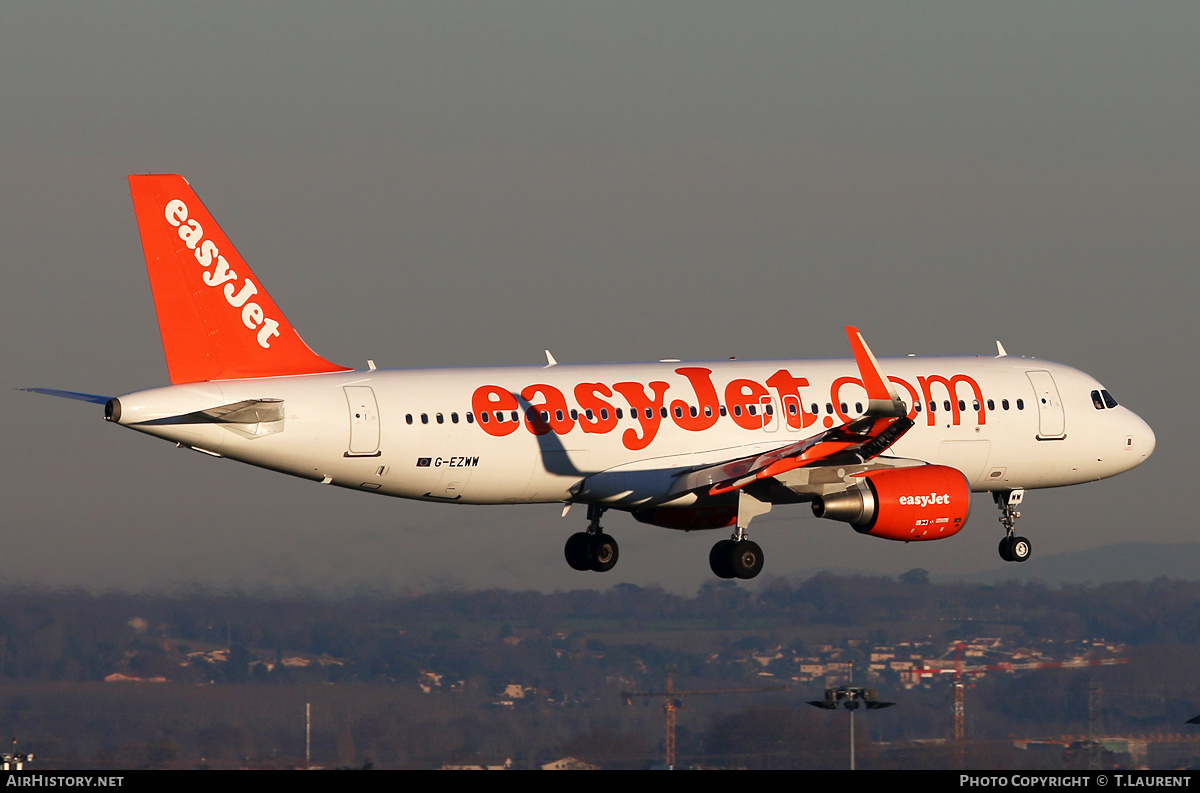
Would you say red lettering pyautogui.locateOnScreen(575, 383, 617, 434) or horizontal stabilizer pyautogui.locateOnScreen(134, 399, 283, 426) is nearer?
horizontal stabilizer pyautogui.locateOnScreen(134, 399, 283, 426)

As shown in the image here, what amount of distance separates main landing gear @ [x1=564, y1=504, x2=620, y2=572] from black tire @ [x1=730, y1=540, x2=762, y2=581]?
3489 millimetres

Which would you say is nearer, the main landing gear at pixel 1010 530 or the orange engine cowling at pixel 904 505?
the orange engine cowling at pixel 904 505

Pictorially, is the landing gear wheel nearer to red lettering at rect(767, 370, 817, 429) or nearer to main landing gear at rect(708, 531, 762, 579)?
main landing gear at rect(708, 531, 762, 579)

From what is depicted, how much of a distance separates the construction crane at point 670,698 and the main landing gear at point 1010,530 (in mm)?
6884

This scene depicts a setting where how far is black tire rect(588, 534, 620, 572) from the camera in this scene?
51.5 metres

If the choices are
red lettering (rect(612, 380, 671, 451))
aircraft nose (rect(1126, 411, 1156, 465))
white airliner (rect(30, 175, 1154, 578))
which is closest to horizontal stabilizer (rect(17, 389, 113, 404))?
white airliner (rect(30, 175, 1154, 578))

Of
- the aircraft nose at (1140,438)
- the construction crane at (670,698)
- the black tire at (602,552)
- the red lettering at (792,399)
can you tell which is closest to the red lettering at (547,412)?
the black tire at (602,552)

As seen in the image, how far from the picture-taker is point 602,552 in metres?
51.6

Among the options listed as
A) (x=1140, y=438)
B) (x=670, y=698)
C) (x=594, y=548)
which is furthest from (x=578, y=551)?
(x=1140, y=438)

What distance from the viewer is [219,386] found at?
45.0 metres

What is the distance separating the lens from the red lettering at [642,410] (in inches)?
1919

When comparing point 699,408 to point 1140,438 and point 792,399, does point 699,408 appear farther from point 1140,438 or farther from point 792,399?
point 1140,438

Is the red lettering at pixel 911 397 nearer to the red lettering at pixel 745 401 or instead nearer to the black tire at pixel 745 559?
the red lettering at pixel 745 401

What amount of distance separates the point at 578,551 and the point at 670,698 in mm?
4371
